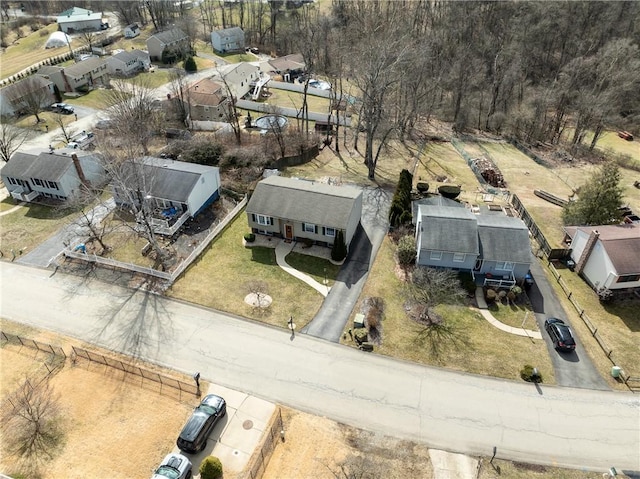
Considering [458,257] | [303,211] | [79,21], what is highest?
[79,21]

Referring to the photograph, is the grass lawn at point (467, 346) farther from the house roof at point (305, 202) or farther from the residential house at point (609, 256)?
the residential house at point (609, 256)

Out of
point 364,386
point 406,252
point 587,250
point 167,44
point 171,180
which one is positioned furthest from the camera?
point 167,44

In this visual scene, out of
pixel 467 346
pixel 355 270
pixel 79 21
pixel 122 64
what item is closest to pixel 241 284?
pixel 355 270

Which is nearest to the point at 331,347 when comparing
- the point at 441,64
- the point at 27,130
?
the point at 27,130

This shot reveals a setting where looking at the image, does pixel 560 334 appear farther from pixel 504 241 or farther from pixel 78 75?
pixel 78 75

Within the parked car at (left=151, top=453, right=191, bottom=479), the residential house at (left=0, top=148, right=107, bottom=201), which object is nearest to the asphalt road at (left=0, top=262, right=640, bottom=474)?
the parked car at (left=151, top=453, right=191, bottom=479)

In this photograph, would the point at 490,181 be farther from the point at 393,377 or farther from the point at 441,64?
the point at 441,64

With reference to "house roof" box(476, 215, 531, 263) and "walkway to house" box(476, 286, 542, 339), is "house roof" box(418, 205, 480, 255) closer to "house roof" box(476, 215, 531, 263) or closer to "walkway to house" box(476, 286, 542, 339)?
"house roof" box(476, 215, 531, 263)
